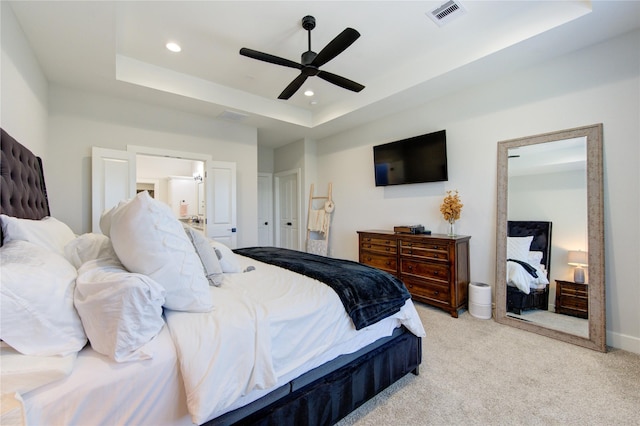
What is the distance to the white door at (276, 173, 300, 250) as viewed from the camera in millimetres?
5867

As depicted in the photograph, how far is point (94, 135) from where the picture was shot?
3426 millimetres

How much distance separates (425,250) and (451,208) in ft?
2.05

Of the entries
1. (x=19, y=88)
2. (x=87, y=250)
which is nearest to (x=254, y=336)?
(x=87, y=250)

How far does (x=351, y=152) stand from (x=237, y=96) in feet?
7.05

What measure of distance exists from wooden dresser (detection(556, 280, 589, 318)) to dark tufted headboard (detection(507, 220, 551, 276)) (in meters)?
0.17

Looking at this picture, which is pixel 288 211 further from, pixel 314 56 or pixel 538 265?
pixel 538 265

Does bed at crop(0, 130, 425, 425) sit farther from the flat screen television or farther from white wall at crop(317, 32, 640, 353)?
the flat screen television

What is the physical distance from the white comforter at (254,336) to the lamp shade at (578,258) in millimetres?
2122

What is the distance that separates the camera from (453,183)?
3539 millimetres

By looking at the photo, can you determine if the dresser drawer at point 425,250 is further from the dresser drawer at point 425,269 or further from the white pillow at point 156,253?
the white pillow at point 156,253

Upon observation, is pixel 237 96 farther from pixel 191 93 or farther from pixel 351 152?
pixel 351 152

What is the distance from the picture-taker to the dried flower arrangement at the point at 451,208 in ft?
10.9

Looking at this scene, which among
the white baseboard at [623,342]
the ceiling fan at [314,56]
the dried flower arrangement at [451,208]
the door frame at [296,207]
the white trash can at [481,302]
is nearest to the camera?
the ceiling fan at [314,56]

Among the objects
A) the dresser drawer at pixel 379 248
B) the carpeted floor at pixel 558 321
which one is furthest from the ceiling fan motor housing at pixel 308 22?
the carpeted floor at pixel 558 321
